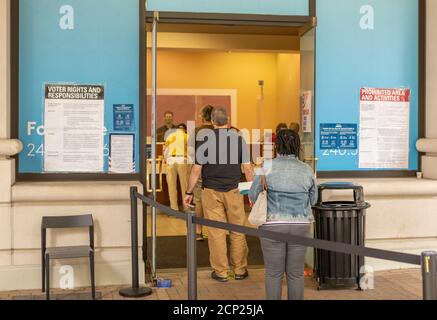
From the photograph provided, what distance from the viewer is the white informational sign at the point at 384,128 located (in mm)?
7359

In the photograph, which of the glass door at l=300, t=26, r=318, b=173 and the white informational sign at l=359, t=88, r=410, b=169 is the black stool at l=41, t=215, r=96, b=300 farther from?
the white informational sign at l=359, t=88, r=410, b=169

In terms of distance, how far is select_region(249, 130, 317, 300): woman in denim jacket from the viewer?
4.89 metres

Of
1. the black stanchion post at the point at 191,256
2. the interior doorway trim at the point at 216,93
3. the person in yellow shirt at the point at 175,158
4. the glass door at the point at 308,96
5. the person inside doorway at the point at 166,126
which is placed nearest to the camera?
the black stanchion post at the point at 191,256

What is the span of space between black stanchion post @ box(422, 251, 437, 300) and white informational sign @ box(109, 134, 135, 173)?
4.17 m

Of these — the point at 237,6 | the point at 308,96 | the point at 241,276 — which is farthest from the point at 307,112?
the point at 241,276

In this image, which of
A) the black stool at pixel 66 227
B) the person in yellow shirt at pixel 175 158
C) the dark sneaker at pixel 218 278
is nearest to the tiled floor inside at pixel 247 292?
the dark sneaker at pixel 218 278

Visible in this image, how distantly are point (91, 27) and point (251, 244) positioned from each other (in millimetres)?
3664

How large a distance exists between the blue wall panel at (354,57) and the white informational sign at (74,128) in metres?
2.45

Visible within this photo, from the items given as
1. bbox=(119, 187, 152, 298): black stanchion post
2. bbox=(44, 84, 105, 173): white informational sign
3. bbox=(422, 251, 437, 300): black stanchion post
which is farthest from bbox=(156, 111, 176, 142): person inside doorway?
bbox=(422, 251, 437, 300): black stanchion post

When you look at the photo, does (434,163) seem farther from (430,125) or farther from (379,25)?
(379,25)

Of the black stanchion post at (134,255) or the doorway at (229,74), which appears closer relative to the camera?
the black stanchion post at (134,255)

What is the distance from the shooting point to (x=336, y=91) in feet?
23.9

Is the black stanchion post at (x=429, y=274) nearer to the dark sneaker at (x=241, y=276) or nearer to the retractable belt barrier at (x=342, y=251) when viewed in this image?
the retractable belt barrier at (x=342, y=251)

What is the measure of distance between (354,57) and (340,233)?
222 cm
